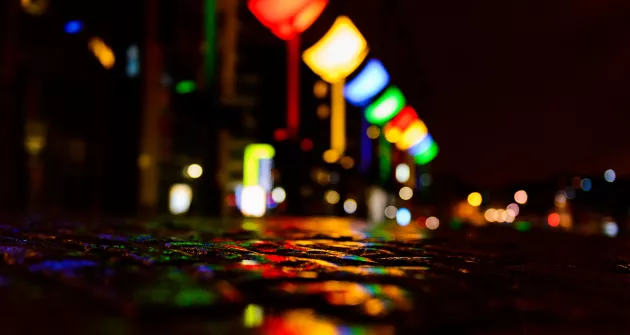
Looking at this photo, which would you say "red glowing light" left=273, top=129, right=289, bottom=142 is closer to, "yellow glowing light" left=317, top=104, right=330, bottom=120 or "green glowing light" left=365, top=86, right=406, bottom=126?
"green glowing light" left=365, top=86, right=406, bottom=126

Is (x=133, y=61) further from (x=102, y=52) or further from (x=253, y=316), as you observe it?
(x=253, y=316)

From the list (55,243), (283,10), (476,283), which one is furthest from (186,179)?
(476,283)

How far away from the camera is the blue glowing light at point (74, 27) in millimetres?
7371

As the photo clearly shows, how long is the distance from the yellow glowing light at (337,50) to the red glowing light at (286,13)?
5.07ft

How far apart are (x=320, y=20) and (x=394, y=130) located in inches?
420

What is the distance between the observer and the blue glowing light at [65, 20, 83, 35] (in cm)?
737

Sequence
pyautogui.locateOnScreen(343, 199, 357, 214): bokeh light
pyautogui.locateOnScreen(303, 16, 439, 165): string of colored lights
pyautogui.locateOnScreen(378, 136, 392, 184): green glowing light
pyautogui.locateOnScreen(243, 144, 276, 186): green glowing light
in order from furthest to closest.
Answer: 1. pyautogui.locateOnScreen(343, 199, 357, 214): bokeh light
2. pyautogui.locateOnScreen(378, 136, 392, 184): green glowing light
3. pyautogui.locateOnScreen(243, 144, 276, 186): green glowing light
4. pyautogui.locateOnScreen(303, 16, 439, 165): string of colored lights

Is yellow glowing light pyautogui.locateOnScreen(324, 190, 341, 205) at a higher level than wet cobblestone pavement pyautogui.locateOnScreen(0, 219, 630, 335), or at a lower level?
higher

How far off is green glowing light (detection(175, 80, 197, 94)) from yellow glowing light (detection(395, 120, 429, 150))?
483 inches

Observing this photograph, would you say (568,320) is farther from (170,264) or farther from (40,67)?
(40,67)

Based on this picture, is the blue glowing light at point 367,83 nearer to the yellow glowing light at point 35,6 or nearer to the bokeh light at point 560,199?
the yellow glowing light at point 35,6

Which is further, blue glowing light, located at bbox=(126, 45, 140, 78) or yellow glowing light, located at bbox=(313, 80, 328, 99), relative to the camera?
yellow glowing light, located at bbox=(313, 80, 328, 99)

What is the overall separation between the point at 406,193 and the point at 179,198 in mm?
20729

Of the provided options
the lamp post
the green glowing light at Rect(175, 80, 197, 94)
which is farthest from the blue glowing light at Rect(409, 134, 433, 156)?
the lamp post
